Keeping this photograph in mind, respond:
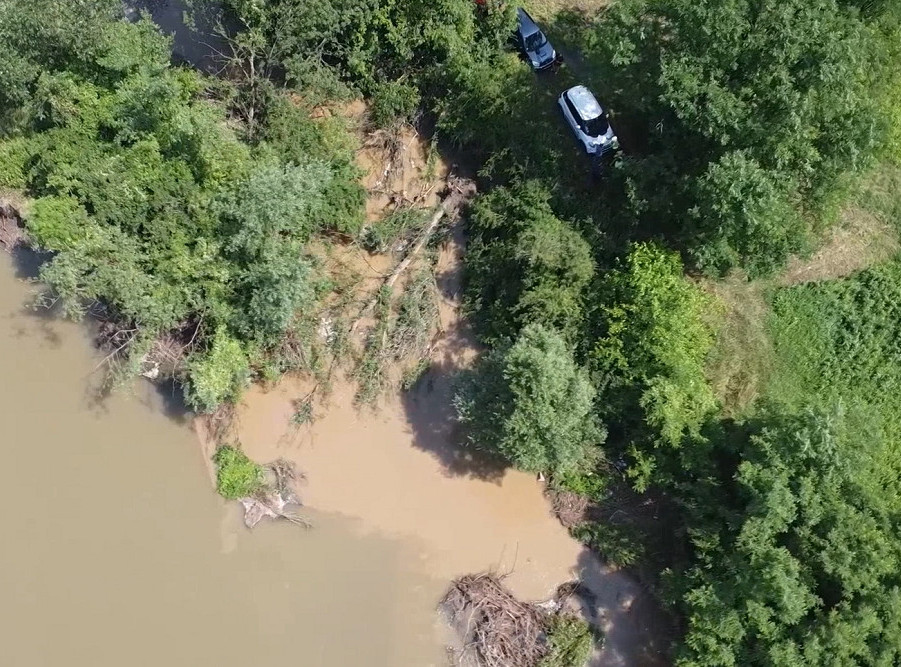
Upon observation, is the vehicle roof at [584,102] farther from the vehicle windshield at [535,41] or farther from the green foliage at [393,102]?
the green foliage at [393,102]

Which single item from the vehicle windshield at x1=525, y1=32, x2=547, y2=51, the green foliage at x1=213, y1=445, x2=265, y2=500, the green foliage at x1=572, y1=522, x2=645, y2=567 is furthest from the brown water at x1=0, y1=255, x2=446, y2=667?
the vehicle windshield at x1=525, y1=32, x2=547, y2=51

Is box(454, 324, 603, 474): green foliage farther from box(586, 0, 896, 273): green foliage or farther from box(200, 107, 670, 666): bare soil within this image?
box(586, 0, 896, 273): green foliage

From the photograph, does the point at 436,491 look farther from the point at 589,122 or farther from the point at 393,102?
the point at 393,102

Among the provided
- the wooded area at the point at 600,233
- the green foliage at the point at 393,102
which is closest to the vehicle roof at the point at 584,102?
the wooded area at the point at 600,233

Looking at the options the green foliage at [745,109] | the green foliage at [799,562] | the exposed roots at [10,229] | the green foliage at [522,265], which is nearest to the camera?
the green foliage at [799,562]

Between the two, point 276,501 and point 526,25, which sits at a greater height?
point 526,25

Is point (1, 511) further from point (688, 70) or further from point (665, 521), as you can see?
point (688, 70)

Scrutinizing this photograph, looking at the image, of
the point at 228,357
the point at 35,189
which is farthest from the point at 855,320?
the point at 35,189

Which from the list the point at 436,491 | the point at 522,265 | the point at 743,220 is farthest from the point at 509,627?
the point at 743,220
